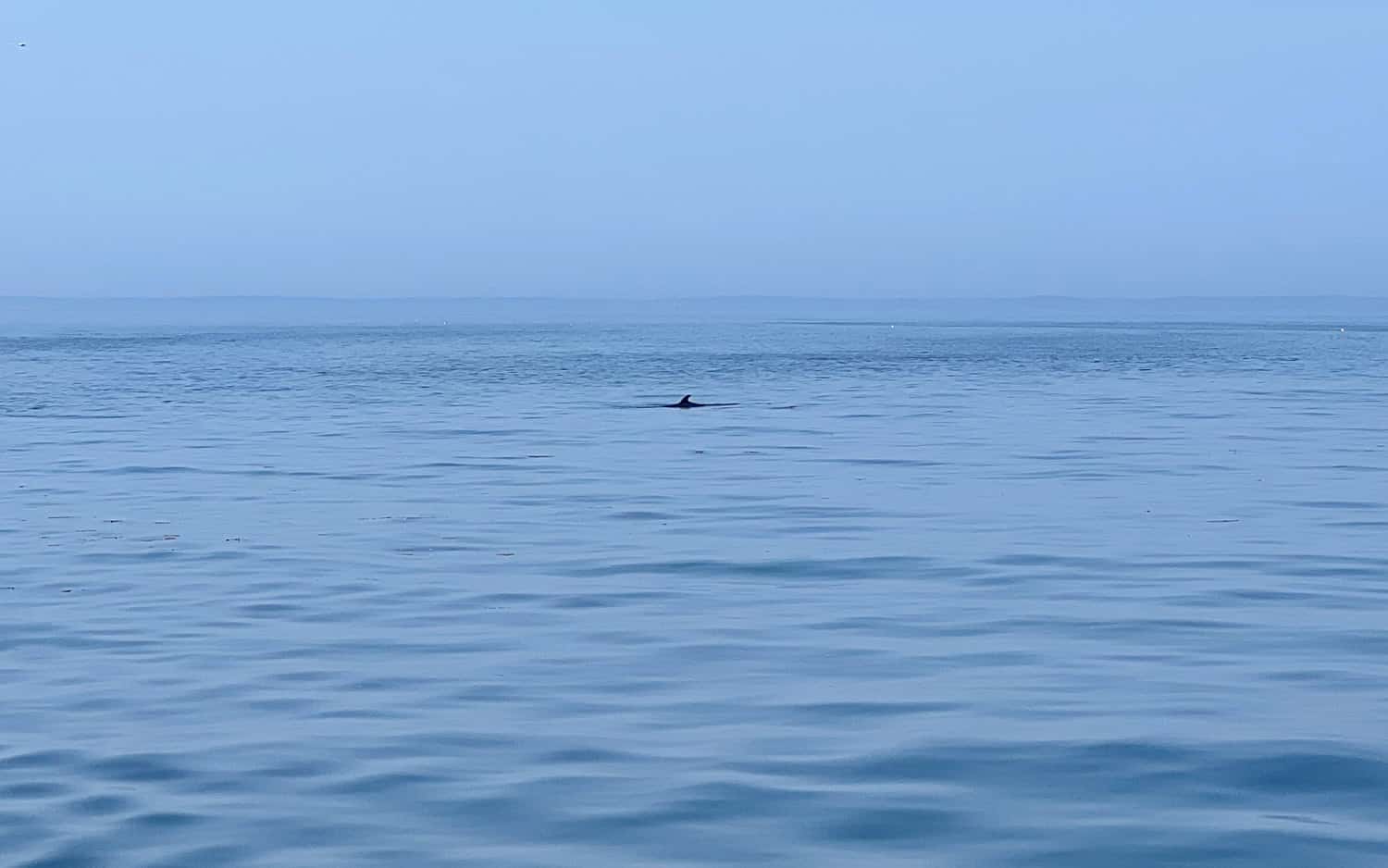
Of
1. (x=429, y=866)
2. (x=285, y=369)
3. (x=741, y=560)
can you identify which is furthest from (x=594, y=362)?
(x=429, y=866)

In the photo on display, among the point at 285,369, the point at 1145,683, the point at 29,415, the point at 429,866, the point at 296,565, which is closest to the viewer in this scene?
the point at 429,866

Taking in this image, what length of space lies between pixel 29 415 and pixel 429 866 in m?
36.6

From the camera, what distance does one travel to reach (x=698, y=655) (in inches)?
510

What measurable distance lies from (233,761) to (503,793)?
155cm

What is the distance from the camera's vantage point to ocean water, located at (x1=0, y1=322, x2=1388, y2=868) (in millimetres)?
8773

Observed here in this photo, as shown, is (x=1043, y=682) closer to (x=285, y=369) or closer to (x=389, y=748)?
(x=389, y=748)

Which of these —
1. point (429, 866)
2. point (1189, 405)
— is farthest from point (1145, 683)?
point (1189, 405)

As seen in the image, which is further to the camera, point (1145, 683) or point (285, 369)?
point (285, 369)

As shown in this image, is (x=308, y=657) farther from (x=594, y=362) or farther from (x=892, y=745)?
(x=594, y=362)

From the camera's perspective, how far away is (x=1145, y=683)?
38.8 ft

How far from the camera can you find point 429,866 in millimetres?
8164

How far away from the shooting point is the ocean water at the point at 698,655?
877cm

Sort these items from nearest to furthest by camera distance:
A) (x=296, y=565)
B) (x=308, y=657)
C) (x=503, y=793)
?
(x=503, y=793) → (x=308, y=657) → (x=296, y=565)

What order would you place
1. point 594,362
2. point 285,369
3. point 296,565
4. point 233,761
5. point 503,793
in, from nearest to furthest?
point 503,793
point 233,761
point 296,565
point 285,369
point 594,362
